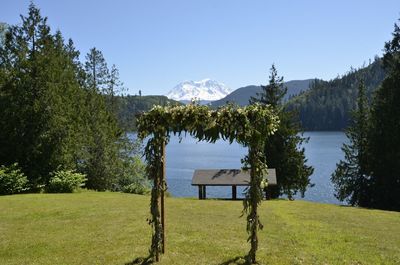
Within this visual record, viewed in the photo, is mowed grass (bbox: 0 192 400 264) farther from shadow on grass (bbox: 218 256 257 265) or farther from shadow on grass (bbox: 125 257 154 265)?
shadow on grass (bbox: 125 257 154 265)

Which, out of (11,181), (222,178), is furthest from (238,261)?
(11,181)

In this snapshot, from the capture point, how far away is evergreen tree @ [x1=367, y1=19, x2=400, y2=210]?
37.2 metres

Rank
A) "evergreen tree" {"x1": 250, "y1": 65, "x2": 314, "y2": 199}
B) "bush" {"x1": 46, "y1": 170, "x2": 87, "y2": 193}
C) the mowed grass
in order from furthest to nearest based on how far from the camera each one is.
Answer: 1. "evergreen tree" {"x1": 250, "y1": 65, "x2": 314, "y2": 199}
2. "bush" {"x1": 46, "y1": 170, "x2": 87, "y2": 193}
3. the mowed grass

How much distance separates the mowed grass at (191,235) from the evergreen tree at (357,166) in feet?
57.2

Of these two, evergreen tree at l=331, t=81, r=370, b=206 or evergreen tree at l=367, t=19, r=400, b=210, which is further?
evergreen tree at l=331, t=81, r=370, b=206

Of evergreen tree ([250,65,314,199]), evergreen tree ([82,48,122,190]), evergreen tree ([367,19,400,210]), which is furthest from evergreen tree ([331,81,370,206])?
evergreen tree ([82,48,122,190])

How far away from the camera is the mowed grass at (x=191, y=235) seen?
1399cm

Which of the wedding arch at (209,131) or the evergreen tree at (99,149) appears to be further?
the evergreen tree at (99,149)

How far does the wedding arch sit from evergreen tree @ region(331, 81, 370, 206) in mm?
31547

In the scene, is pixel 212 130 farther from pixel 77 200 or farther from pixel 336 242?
pixel 77 200

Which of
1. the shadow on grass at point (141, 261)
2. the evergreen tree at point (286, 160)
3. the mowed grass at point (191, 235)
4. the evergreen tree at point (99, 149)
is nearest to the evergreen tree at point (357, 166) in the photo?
the evergreen tree at point (286, 160)

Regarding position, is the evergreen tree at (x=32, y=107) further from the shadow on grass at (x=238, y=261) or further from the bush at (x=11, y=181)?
the shadow on grass at (x=238, y=261)

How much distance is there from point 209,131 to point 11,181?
938 inches

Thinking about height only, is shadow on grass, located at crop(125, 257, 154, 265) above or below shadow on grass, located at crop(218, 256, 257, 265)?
above
